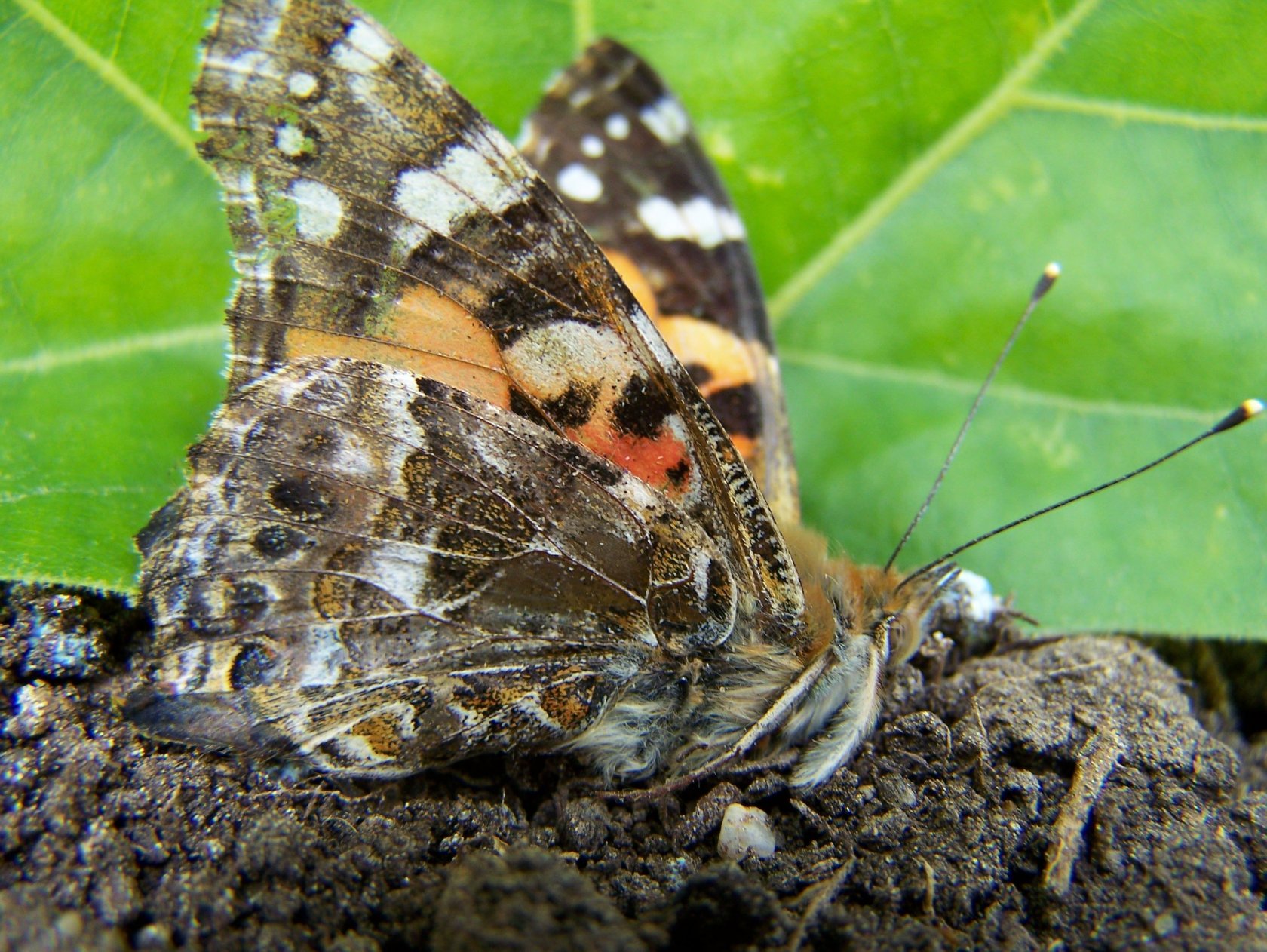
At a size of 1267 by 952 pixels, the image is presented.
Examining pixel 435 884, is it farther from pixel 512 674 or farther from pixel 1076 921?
pixel 1076 921

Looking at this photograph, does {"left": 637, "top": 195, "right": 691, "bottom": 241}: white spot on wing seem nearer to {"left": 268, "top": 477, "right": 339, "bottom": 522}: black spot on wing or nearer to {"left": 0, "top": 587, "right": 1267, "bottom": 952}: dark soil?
{"left": 268, "top": 477, "right": 339, "bottom": 522}: black spot on wing

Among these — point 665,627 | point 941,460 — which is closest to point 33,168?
point 665,627

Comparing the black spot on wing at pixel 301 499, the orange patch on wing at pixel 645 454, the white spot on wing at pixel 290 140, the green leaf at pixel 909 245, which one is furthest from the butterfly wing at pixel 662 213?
the black spot on wing at pixel 301 499

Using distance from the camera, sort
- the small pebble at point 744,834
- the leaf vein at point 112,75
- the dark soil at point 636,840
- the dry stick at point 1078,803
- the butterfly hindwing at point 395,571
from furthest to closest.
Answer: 1. the leaf vein at point 112,75
2. the butterfly hindwing at point 395,571
3. the small pebble at point 744,834
4. the dry stick at point 1078,803
5. the dark soil at point 636,840

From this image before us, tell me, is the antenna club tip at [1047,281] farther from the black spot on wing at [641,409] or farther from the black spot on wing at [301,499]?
the black spot on wing at [301,499]

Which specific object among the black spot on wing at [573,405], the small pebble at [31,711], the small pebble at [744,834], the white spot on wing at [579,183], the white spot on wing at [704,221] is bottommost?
the small pebble at [744,834]

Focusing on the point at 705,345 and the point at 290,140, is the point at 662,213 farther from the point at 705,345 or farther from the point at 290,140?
the point at 290,140

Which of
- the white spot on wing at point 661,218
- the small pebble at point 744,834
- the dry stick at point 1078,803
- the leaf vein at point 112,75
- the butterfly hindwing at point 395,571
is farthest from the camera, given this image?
the white spot on wing at point 661,218

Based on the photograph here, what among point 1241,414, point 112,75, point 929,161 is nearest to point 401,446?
point 112,75
